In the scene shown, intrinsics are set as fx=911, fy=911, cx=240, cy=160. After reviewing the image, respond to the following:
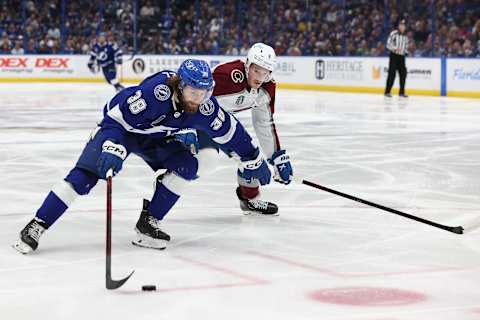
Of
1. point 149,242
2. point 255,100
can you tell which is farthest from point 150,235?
point 255,100

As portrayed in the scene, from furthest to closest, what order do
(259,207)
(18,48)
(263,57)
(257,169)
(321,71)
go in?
(18,48), (321,71), (259,207), (257,169), (263,57)

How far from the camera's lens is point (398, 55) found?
17.7 meters

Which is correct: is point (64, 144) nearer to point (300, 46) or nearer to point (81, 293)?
point (81, 293)

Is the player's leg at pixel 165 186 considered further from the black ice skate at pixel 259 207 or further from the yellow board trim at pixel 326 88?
the yellow board trim at pixel 326 88

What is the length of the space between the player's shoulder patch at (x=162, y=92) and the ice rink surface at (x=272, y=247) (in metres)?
0.74

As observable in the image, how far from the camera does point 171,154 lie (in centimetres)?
452

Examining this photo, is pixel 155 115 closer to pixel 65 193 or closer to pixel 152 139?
pixel 152 139

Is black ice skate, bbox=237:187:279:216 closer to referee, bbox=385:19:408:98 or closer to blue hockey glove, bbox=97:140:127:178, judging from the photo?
blue hockey glove, bbox=97:140:127:178

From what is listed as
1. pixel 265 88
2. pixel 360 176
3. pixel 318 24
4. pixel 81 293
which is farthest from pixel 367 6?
pixel 81 293

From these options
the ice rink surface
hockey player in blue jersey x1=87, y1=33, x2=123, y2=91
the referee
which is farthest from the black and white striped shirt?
the ice rink surface

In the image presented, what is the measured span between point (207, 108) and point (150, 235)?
0.68 meters

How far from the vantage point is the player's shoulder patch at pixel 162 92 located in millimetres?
4152

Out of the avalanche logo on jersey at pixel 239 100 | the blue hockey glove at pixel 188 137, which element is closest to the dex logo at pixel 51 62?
the avalanche logo on jersey at pixel 239 100

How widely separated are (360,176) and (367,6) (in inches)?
562
